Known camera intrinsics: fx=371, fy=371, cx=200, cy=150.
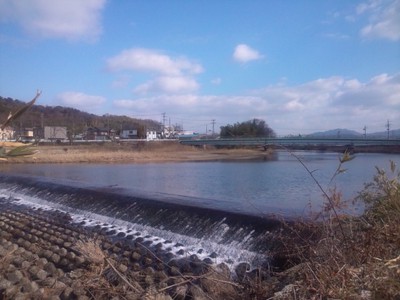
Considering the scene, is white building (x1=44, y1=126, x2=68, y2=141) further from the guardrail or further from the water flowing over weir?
the water flowing over weir

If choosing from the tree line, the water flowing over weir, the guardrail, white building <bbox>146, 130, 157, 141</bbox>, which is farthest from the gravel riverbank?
white building <bbox>146, 130, 157, 141</bbox>

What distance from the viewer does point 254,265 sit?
6289mm

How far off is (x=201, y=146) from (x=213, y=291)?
4447 centimetres

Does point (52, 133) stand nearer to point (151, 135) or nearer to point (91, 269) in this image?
point (151, 135)

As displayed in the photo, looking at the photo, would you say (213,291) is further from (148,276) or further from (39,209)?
(39,209)

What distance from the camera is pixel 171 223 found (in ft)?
28.7

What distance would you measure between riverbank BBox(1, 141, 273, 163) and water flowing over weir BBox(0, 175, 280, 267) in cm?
1447

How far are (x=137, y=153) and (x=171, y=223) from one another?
29892 mm

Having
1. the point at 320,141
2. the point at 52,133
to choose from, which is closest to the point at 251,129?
the point at 320,141

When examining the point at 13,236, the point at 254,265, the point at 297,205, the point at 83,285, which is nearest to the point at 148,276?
the point at 83,285

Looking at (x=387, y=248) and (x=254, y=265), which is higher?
(x=387, y=248)

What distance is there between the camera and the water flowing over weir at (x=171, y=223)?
7.01 metres

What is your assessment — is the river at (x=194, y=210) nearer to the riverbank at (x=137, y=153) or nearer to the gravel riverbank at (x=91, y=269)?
the gravel riverbank at (x=91, y=269)

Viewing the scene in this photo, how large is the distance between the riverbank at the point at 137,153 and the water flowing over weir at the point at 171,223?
14465mm
